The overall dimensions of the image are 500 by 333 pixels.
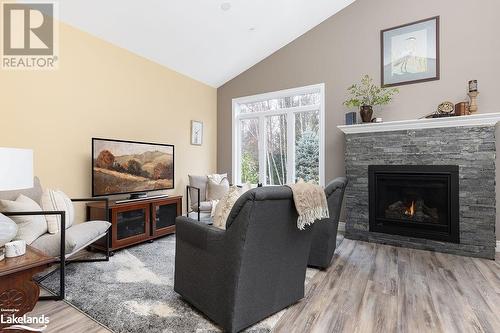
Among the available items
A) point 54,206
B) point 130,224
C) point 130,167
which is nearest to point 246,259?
point 54,206

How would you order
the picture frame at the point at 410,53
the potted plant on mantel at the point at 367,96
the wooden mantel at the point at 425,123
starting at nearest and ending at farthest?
the wooden mantel at the point at 425,123 → the picture frame at the point at 410,53 → the potted plant on mantel at the point at 367,96

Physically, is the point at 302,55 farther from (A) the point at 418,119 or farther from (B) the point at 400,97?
(A) the point at 418,119

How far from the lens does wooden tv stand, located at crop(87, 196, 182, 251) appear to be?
3141 millimetres

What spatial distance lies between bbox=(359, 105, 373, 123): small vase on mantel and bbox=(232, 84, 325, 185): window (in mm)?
727

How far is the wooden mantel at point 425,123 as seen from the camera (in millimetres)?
3014

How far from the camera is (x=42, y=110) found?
9.52 feet

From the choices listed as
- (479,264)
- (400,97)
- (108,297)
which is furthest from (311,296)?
(400,97)

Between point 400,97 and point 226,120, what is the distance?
3.15m

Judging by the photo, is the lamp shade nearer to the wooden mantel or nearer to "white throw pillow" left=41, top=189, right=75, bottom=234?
"white throw pillow" left=41, top=189, right=75, bottom=234

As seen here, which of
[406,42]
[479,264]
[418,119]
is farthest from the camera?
[406,42]

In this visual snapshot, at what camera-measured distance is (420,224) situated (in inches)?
137

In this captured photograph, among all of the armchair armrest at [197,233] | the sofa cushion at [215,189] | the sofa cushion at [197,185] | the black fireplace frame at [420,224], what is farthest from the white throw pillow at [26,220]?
the black fireplace frame at [420,224]

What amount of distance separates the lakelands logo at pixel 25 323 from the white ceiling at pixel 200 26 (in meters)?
3.05

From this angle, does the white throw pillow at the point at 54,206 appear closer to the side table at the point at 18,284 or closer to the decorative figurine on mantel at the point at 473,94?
the side table at the point at 18,284
